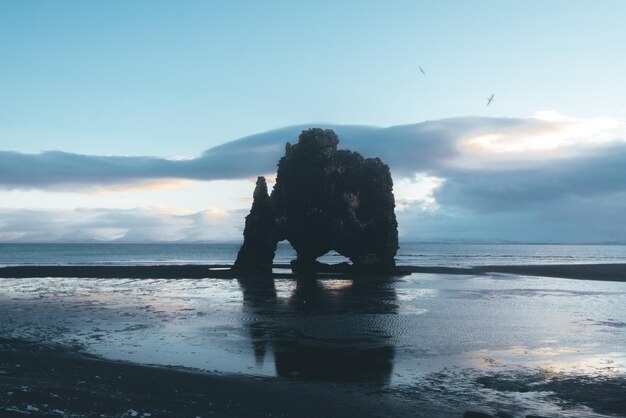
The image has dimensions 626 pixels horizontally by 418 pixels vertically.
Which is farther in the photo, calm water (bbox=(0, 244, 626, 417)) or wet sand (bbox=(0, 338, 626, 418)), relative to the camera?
calm water (bbox=(0, 244, 626, 417))

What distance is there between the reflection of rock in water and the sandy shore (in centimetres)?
229

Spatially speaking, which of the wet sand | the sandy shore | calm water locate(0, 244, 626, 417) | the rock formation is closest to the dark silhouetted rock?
the rock formation

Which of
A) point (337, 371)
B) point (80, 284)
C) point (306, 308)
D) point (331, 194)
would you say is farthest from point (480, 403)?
point (331, 194)

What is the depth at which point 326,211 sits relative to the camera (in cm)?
8862

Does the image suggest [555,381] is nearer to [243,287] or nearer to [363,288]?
[363,288]

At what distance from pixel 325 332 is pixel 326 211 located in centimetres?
5937

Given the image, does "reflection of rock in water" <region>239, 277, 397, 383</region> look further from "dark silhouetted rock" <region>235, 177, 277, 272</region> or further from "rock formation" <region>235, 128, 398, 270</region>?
"dark silhouetted rock" <region>235, 177, 277, 272</region>

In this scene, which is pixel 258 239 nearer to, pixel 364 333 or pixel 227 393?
pixel 364 333

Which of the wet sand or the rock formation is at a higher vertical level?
the rock formation

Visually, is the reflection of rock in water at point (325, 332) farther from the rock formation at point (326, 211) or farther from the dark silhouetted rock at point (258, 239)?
the dark silhouetted rock at point (258, 239)

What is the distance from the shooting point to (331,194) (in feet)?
290

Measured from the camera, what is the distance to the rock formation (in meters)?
86.4

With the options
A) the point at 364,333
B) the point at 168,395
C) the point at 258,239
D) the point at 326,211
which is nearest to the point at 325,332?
the point at 364,333

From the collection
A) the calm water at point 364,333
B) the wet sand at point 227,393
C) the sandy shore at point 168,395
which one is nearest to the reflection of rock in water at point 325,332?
the calm water at point 364,333
